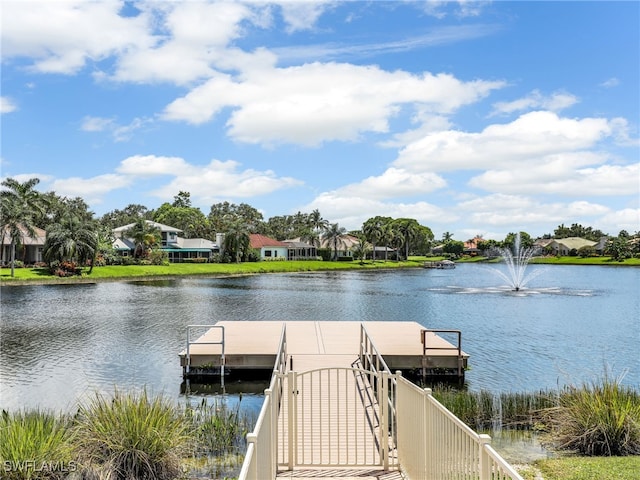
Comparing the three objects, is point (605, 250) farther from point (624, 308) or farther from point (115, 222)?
point (115, 222)

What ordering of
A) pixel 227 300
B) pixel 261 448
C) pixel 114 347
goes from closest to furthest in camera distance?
1. pixel 261 448
2. pixel 114 347
3. pixel 227 300

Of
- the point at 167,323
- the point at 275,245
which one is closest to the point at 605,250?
the point at 275,245

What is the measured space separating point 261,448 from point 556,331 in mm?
22474

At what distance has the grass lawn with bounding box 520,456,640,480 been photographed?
7.51 m

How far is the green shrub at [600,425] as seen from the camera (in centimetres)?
898

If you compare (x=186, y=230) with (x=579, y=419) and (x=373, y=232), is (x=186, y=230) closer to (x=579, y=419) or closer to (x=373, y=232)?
(x=373, y=232)

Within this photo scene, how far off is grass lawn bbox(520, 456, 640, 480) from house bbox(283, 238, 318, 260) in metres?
90.2

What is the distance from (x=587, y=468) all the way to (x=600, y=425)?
1435mm

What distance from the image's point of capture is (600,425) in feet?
29.9

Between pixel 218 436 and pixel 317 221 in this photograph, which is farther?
pixel 317 221

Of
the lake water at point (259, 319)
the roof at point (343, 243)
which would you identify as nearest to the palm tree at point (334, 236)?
the roof at point (343, 243)

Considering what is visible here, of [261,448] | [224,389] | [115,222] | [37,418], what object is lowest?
[224,389]

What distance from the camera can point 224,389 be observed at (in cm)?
1433

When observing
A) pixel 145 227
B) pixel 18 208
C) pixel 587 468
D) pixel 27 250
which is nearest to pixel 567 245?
pixel 145 227
